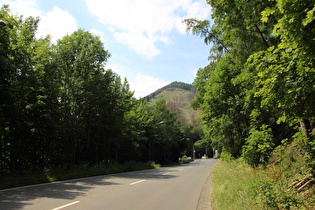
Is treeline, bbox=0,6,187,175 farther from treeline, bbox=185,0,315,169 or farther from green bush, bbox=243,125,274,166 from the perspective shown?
green bush, bbox=243,125,274,166

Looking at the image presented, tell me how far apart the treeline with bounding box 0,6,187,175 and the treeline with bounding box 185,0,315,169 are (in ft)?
36.2

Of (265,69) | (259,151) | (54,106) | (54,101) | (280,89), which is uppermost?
(54,101)

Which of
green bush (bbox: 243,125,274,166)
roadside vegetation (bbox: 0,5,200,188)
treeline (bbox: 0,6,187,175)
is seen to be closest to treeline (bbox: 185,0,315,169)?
green bush (bbox: 243,125,274,166)

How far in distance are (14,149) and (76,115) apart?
689cm

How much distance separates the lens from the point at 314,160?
538cm

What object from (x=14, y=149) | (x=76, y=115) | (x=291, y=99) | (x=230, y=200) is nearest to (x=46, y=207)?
(x=230, y=200)

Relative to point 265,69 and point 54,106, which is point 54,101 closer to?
point 54,106

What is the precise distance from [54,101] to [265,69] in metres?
16.3

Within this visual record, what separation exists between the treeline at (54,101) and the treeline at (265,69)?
36.2ft

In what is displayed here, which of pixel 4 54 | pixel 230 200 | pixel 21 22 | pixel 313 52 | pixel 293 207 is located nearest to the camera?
pixel 313 52

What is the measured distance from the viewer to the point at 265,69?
5.26m

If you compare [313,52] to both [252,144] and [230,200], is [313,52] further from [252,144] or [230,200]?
[252,144]

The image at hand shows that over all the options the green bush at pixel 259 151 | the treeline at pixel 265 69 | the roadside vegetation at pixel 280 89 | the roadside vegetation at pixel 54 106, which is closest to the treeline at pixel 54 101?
the roadside vegetation at pixel 54 106

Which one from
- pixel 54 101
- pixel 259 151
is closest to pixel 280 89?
pixel 259 151
